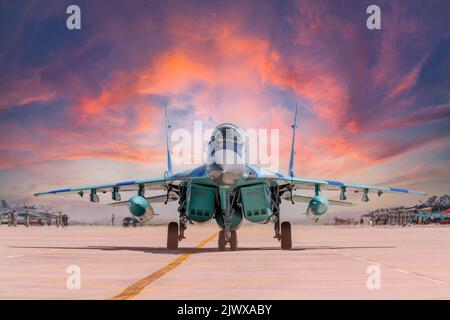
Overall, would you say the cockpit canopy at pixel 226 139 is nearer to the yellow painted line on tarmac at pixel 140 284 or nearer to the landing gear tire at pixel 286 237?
the landing gear tire at pixel 286 237

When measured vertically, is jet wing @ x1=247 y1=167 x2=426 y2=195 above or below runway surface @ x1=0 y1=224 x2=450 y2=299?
above

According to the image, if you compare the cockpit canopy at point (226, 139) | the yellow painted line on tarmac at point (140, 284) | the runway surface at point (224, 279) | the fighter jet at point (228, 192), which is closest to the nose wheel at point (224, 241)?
the fighter jet at point (228, 192)

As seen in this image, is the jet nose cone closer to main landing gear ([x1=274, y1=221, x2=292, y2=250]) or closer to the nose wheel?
the nose wheel

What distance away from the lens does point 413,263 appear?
1545cm

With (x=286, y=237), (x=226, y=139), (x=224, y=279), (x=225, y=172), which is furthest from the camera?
(x=286, y=237)

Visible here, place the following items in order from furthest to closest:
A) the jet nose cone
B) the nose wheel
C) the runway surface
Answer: the nose wheel < the jet nose cone < the runway surface

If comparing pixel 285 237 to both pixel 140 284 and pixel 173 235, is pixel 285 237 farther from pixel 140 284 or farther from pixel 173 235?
pixel 140 284

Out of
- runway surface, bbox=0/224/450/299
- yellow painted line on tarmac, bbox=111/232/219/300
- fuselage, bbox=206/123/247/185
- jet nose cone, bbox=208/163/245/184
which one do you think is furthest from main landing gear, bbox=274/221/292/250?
yellow painted line on tarmac, bbox=111/232/219/300

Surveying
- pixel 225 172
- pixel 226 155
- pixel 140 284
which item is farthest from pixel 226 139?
pixel 140 284
